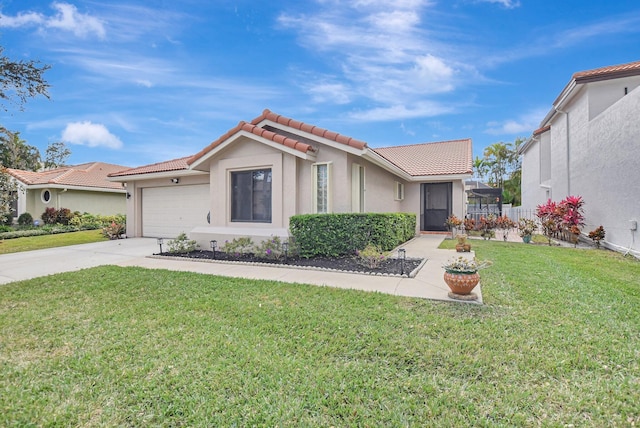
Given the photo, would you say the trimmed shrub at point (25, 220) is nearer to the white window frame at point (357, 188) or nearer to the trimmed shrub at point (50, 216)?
the trimmed shrub at point (50, 216)

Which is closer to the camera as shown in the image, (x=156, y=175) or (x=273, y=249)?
(x=273, y=249)

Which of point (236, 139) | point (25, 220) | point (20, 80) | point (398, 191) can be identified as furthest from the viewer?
point (25, 220)

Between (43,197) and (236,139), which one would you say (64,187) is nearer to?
(43,197)

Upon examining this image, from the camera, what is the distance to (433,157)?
61.8ft

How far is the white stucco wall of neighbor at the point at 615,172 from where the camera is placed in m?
9.85

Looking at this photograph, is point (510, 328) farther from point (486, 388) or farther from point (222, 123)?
→ point (222, 123)

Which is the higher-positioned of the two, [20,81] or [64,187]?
[20,81]

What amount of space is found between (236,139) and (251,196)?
6.74 feet

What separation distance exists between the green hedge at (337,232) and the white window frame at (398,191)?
6.09 metres

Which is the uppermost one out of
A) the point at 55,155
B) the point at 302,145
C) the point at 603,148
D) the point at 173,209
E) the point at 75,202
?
the point at 55,155

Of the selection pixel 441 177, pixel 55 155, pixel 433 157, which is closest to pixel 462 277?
pixel 441 177

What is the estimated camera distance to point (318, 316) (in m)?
4.76

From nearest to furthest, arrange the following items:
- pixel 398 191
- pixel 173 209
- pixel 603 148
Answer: pixel 603 148 < pixel 173 209 < pixel 398 191

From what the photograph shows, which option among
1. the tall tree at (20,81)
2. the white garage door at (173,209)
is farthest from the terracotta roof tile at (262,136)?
the tall tree at (20,81)
